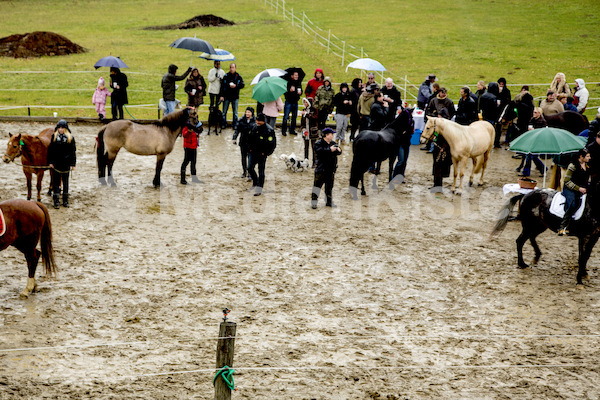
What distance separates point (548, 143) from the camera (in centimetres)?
1063

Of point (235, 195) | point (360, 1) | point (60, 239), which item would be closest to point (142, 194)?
point (235, 195)

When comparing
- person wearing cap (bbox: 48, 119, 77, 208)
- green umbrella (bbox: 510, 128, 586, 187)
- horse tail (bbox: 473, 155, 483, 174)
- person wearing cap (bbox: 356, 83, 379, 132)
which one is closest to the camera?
green umbrella (bbox: 510, 128, 586, 187)

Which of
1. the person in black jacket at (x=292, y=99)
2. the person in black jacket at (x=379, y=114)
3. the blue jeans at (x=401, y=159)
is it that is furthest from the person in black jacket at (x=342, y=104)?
the blue jeans at (x=401, y=159)

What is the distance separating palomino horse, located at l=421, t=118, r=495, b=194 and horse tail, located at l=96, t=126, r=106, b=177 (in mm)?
6766

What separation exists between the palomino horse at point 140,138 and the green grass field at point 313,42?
793 centimetres

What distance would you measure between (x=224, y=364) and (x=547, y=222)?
596cm

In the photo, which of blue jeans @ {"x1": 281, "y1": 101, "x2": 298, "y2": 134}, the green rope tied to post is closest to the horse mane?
blue jeans @ {"x1": 281, "y1": 101, "x2": 298, "y2": 134}

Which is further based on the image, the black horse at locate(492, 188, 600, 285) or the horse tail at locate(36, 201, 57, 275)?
the black horse at locate(492, 188, 600, 285)

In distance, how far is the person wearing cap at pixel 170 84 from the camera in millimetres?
16375

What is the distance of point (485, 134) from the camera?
13656mm

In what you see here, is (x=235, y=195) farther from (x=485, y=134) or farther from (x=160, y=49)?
(x=160, y=49)

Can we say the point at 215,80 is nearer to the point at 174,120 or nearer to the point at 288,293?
the point at 174,120

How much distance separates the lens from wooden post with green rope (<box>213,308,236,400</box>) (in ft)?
17.1

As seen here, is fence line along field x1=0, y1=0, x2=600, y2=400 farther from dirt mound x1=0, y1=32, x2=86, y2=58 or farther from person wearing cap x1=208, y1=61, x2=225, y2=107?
dirt mound x1=0, y1=32, x2=86, y2=58
